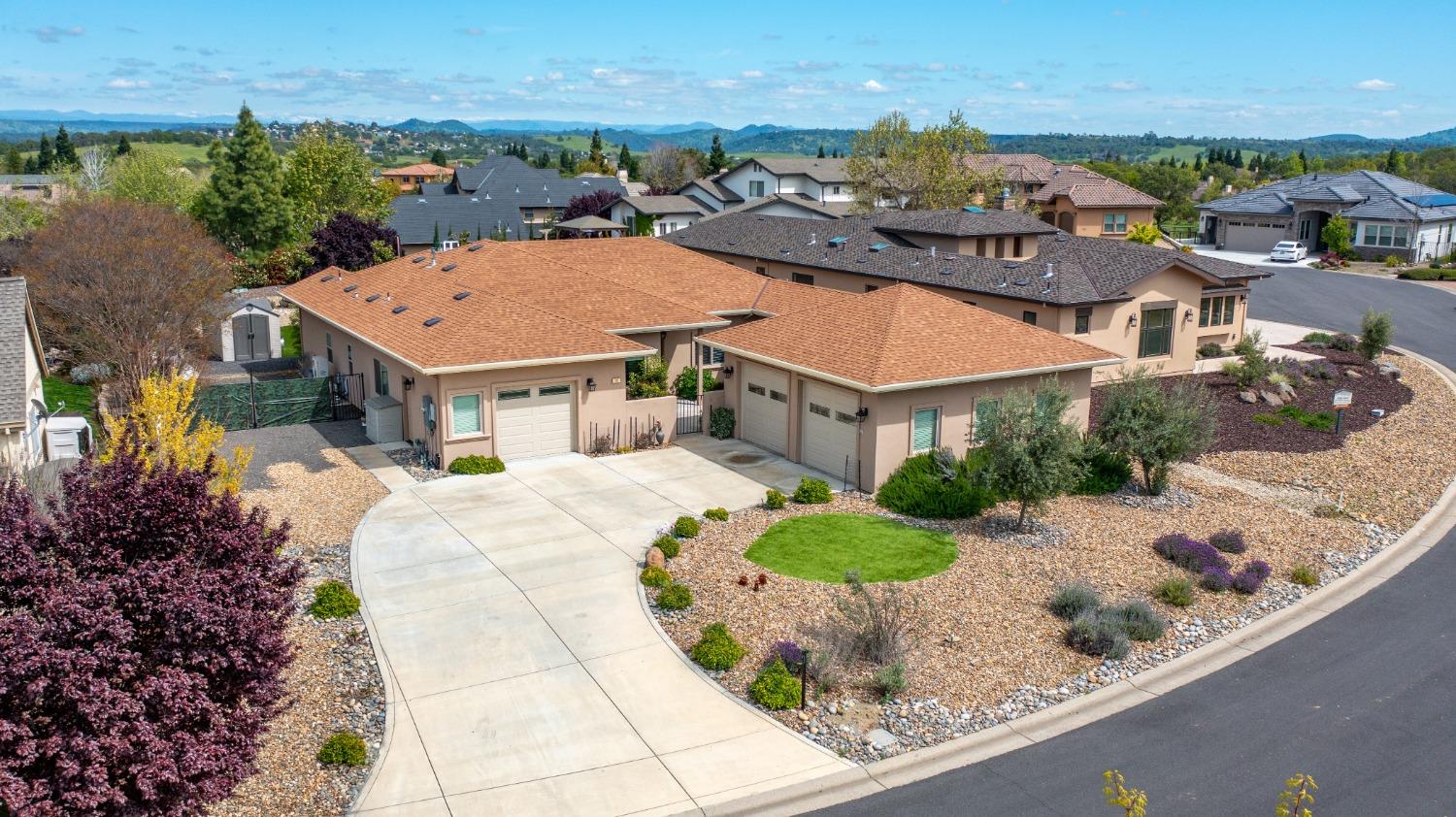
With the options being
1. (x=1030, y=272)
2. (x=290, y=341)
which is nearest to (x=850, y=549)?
(x=1030, y=272)

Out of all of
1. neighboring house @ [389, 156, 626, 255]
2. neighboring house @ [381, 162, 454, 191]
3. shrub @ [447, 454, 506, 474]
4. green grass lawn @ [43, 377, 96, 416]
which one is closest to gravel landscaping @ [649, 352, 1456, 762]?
shrub @ [447, 454, 506, 474]

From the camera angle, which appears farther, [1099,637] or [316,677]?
[1099,637]

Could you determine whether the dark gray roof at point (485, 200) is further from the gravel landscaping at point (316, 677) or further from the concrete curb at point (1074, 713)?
the concrete curb at point (1074, 713)

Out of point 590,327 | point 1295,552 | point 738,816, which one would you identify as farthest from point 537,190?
point 738,816

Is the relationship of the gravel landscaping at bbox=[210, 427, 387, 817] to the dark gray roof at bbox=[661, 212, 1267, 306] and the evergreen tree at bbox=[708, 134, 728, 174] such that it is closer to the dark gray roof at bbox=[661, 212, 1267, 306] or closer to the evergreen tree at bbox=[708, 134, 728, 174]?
the dark gray roof at bbox=[661, 212, 1267, 306]

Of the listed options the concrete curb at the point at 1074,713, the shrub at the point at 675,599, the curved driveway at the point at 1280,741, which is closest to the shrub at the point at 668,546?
the shrub at the point at 675,599

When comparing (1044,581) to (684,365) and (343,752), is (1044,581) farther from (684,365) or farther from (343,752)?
(684,365)
